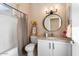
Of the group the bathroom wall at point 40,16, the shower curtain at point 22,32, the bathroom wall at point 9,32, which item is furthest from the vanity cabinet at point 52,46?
the bathroom wall at point 9,32

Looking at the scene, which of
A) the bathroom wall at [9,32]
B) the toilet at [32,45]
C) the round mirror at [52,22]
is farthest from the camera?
the round mirror at [52,22]

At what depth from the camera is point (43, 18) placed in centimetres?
171

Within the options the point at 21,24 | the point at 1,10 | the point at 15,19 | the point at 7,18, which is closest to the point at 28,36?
the point at 21,24

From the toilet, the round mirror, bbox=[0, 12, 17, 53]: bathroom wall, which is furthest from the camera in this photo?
the round mirror

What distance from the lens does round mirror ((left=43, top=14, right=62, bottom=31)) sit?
1.71 meters

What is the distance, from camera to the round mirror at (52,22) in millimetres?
1708

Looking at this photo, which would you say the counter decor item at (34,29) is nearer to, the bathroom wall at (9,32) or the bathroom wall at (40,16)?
the bathroom wall at (40,16)

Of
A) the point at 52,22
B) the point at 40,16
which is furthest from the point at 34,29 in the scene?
the point at 52,22

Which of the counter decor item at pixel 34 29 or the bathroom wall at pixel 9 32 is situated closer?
the bathroom wall at pixel 9 32

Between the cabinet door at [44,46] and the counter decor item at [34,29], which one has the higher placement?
the counter decor item at [34,29]

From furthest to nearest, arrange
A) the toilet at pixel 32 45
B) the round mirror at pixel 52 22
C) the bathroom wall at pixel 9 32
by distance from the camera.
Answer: the round mirror at pixel 52 22 < the toilet at pixel 32 45 < the bathroom wall at pixel 9 32

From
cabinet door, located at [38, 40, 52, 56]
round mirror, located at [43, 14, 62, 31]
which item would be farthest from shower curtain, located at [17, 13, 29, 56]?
round mirror, located at [43, 14, 62, 31]

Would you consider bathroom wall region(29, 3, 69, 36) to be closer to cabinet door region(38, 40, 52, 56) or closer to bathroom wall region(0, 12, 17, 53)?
cabinet door region(38, 40, 52, 56)

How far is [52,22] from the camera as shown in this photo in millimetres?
1779
